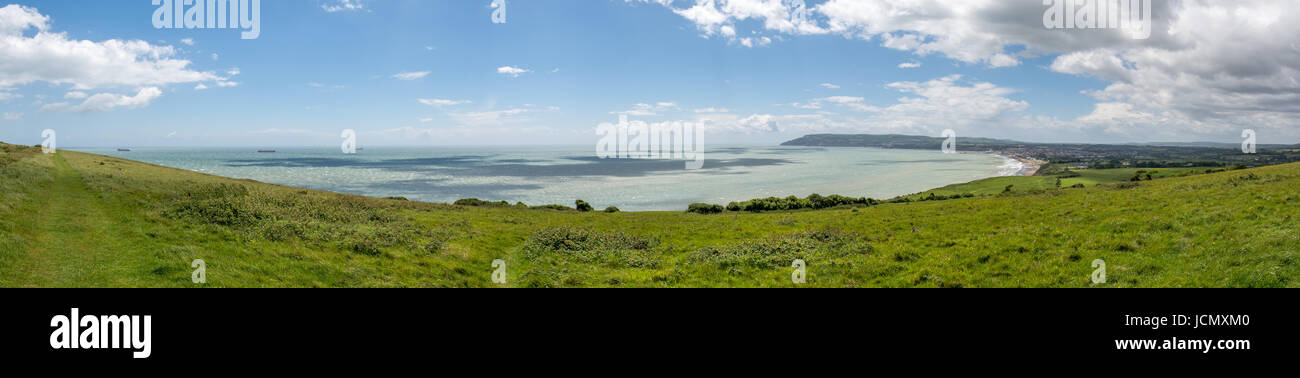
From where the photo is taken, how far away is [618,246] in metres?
25.9

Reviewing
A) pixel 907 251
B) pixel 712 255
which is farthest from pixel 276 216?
pixel 907 251

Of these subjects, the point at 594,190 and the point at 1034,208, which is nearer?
the point at 1034,208

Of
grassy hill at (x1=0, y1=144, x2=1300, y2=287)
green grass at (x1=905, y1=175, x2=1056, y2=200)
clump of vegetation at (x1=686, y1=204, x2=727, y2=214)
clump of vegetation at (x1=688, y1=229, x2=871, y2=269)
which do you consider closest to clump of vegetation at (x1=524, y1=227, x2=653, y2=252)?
grassy hill at (x1=0, y1=144, x2=1300, y2=287)

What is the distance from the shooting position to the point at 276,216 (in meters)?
22.8

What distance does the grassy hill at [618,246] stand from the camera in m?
13.1

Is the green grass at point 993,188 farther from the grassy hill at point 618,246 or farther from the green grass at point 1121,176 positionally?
the grassy hill at point 618,246

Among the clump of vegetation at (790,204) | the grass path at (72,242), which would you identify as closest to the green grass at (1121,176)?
the clump of vegetation at (790,204)

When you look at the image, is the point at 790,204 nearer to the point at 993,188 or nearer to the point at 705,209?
the point at 705,209

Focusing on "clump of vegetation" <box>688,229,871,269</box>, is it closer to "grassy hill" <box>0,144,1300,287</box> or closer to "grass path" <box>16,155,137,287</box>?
"grassy hill" <box>0,144,1300,287</box>

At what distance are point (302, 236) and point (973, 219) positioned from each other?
108 ft

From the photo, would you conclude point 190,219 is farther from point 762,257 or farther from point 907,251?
point 907,251

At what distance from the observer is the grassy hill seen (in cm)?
1312

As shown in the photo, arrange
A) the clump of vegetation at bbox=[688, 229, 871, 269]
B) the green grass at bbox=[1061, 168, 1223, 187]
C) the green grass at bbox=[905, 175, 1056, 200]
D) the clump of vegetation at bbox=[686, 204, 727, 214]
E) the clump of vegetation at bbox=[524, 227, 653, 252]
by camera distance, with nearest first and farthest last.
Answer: the clump of vegetation at bbox=[688, 229, 871, 269] < the clump of vegetation at bbox=[524, 227, 653, 252] < the clump of vegetation at bbox=[686, 204, 727, 214] < the green grass at bbox=[1061, 168, 1223, 187] < the green grass at bbox=[905, 175, 1056, 200]

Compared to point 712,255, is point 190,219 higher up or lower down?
higher up
